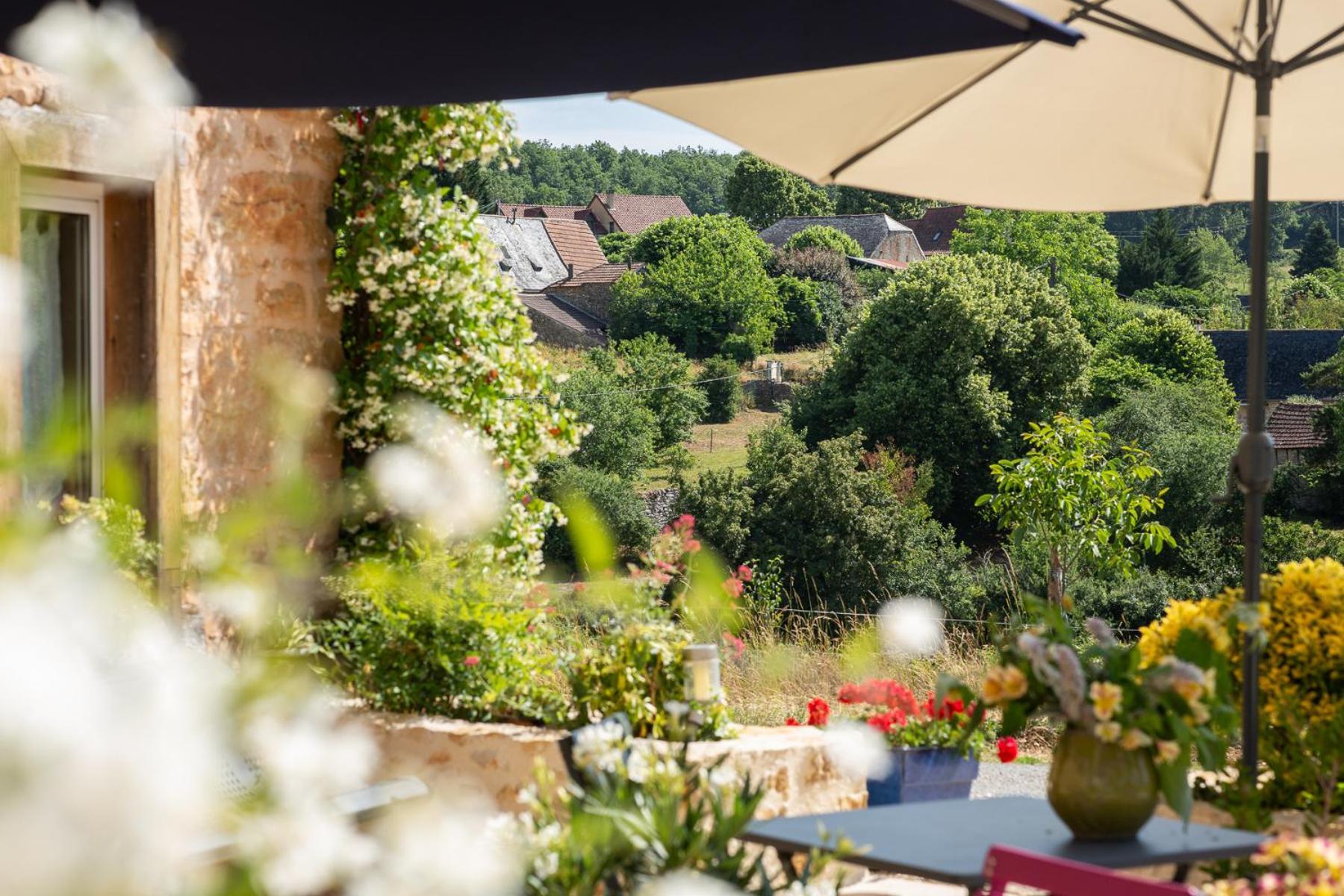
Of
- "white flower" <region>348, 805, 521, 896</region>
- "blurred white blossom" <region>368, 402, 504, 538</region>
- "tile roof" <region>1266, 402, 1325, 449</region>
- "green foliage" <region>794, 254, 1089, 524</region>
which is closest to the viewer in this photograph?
"white flower" <region>348, 805, 521, 896</region>

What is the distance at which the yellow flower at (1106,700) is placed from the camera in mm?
2082

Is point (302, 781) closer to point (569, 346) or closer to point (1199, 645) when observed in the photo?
point (1199, 645)

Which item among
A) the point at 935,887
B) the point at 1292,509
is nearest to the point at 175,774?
the point at 935,887

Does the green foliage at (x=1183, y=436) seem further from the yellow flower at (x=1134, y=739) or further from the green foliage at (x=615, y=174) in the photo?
the green foliage at (x=615, y=174)

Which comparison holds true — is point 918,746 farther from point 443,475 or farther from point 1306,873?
point 1306,873

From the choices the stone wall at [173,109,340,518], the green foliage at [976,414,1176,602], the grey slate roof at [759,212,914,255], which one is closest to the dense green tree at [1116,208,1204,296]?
the grey slate roof at [759,212,914,255]

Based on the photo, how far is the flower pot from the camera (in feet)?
12.1

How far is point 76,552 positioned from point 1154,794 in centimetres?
197

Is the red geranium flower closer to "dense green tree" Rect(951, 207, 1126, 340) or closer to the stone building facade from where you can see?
the stone building facade

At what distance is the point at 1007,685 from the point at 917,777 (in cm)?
166

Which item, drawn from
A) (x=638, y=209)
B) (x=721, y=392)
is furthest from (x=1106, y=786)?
(x=638, y=209)

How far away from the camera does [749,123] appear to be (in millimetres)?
3062

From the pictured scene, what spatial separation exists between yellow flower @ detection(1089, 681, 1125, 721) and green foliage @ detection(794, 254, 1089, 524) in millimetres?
28758

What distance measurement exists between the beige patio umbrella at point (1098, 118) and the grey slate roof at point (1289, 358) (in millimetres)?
38306
